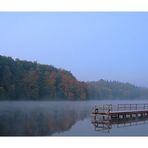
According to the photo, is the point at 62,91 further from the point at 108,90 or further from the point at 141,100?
the point at 141,100

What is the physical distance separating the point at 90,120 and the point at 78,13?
121 inches

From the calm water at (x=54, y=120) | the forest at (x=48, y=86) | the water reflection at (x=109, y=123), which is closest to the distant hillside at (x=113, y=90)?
the forest at (x=48, y=86)

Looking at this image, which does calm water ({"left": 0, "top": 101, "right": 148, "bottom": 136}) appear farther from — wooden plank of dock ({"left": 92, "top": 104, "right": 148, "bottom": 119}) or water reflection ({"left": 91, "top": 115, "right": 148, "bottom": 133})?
wooden plank of dock ({"left": 92, "top": 104, "right": 148, "bottom": 119})

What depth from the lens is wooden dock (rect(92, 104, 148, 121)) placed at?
10531 mm

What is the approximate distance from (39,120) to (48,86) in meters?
0.86

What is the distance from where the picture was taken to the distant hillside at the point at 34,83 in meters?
9.71

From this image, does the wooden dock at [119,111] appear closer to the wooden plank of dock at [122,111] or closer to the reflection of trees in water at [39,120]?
the wooden plank of dock at [122,111]

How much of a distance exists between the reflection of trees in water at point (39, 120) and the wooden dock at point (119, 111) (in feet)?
1.17

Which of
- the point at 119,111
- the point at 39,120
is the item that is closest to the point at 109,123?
the point at 119,111

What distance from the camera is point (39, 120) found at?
400 inches

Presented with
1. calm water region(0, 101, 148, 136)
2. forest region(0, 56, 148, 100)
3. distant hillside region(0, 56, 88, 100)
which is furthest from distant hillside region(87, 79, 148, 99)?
calm water region(0, 101, 148, 136)

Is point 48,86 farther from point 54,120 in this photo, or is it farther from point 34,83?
point 54,120
